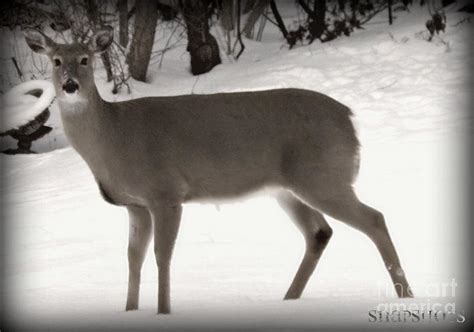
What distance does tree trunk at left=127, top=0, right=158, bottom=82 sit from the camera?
1241 centimetres

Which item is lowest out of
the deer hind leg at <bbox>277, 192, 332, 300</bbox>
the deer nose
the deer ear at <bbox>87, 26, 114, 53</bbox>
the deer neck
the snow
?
the snow

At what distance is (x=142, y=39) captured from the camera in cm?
1272

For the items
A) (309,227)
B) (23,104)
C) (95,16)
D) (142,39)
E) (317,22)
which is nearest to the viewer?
(309,227)

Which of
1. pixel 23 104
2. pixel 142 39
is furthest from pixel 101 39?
pixel 142 39

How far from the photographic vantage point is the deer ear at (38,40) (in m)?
5.34

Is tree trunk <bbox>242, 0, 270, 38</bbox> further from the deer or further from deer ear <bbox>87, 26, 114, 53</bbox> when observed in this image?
deer ear <bbox>87, 26, 114, 53</bbox>

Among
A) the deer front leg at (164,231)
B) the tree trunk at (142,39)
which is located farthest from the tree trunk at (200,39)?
the deer front leg at (164,231)

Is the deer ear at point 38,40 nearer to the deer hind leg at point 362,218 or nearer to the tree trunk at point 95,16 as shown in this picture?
the deer hind leg at point 362,218

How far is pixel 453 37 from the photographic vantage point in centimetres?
1256

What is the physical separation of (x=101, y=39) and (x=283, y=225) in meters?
2.84

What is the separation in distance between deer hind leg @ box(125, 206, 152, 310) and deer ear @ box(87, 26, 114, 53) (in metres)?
0.85

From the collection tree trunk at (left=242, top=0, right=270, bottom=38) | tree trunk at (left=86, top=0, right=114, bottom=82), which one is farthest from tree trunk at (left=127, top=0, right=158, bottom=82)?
tree trunk at (left=242, top=0, right=270, bottom=38)

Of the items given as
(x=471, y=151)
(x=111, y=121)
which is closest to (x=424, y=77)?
(x=471, y=151)

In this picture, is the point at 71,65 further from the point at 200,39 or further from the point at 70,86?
the point at 200,39
